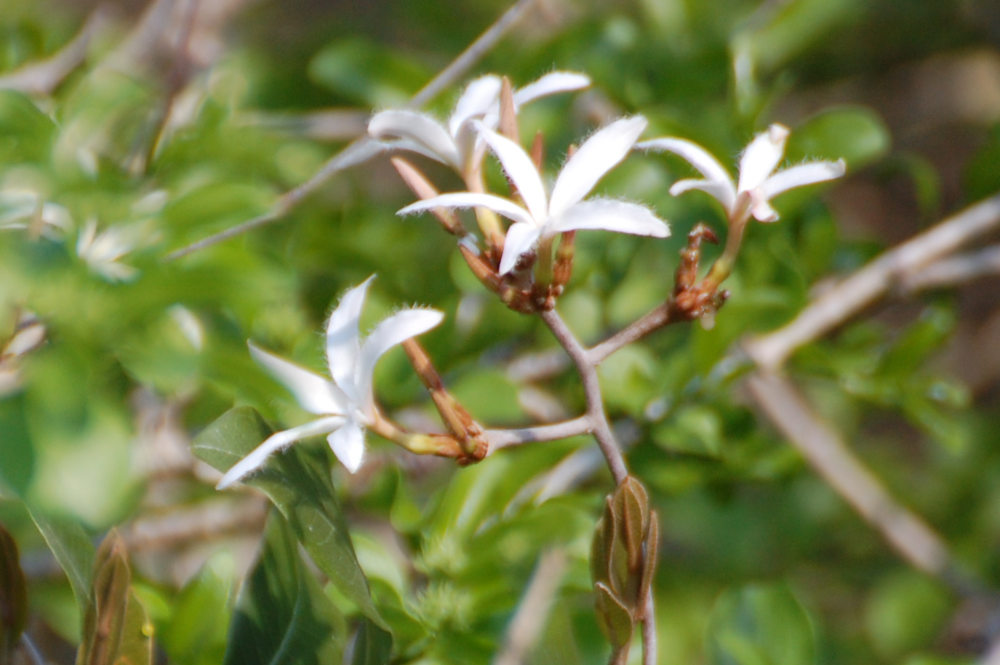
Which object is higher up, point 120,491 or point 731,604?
point 120,491

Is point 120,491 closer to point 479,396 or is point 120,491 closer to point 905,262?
point 479,396

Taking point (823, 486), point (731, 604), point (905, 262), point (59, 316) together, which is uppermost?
point (59, 316)

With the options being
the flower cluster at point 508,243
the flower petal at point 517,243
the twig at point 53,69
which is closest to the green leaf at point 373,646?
the flower cluster at point 508,243

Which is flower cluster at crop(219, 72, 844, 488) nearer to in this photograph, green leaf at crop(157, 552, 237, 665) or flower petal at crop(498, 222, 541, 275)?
flower petal at crop(498, 222, 541, 275)

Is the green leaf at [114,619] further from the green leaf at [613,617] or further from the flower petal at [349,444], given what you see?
the green leaf at [613,617]

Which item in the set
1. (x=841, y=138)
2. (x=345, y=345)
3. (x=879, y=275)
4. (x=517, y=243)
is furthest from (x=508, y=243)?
(x=879, y=275)

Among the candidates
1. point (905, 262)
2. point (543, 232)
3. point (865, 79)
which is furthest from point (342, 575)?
point (865, 79)
